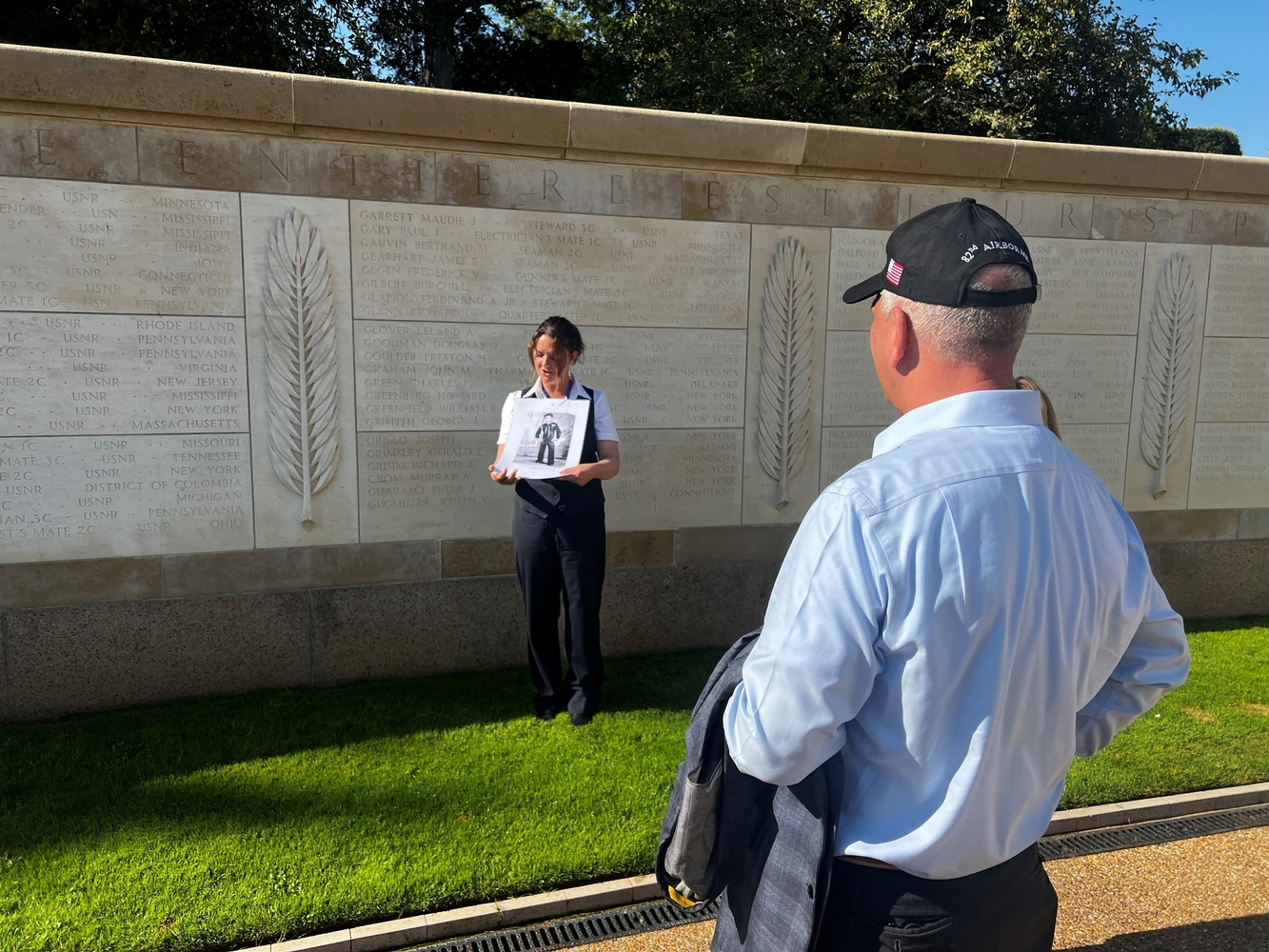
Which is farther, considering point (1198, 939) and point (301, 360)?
point (301, 360)

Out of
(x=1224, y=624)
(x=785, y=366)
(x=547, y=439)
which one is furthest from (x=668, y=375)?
(x=1224, y=624)

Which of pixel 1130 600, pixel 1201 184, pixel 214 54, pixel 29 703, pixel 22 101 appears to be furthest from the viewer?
pixel 214 54

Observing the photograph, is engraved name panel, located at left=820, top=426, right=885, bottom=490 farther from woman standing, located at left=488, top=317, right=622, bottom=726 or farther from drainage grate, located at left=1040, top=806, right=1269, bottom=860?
drainage grate, located at left=1040, top=806, right=1269, bottom=860

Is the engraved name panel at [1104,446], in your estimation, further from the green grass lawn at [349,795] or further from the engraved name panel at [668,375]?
the engraved name panel at [668,375]

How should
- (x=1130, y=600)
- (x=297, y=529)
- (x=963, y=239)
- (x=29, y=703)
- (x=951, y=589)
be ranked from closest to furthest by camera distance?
(x=951, y=589) → (x=963, y=239) → (x=1130, y=600) → (x=29, y=703) → (x=297, y=529)

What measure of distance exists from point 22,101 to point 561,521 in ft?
11.0

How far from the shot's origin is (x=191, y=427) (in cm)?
488

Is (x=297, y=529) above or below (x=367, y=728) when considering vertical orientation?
above

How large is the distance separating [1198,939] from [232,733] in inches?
168

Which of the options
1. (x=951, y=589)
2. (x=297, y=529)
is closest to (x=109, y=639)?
(x=297, y=529)

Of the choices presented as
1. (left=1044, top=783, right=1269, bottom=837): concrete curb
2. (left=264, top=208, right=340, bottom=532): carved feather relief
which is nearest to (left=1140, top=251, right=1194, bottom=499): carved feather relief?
(left=1044, top=783, right=1269, bottom=837): concrete curb

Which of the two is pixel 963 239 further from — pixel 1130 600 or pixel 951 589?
pixel 1130 600

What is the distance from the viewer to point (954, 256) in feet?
4.54

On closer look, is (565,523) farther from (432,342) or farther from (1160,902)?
(1160,902)
